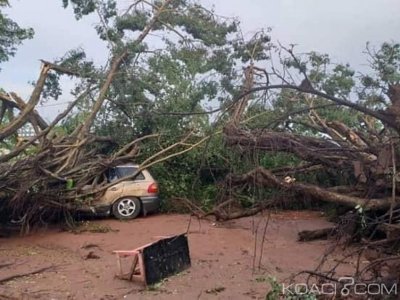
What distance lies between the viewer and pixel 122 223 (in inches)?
599

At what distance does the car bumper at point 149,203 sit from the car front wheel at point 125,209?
1.00 ft

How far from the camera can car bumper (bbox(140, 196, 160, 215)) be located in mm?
16109

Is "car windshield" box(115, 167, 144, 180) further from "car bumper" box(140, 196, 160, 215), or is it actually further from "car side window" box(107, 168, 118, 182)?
"car bumper" box(140, 196, 160, 215)

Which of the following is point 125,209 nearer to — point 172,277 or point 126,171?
point 126,171

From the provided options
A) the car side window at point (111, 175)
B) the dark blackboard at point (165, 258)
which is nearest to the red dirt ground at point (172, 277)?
the dark blackboard at point (165, 258)

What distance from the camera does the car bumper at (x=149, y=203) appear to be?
52.9 ft

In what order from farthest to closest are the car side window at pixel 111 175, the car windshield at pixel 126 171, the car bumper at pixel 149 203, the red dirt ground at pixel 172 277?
the car bumper at pixel 149 203
the car windshield at pixel 126 171
the car side window at pixel 111 175
the red dirt ground at pixel 172 277

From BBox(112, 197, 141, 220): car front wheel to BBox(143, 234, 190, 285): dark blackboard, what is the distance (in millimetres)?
6322

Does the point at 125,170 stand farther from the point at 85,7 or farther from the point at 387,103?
the point at 387,103

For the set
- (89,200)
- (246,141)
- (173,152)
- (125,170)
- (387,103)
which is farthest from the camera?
(173,152)

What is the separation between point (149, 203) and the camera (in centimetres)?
1617

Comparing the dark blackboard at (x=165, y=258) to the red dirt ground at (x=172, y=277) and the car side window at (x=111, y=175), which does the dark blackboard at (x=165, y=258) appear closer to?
the red dirt ground at (x=172, y=277)

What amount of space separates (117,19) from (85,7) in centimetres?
96

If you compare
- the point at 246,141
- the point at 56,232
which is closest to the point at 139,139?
the point at 56,232
